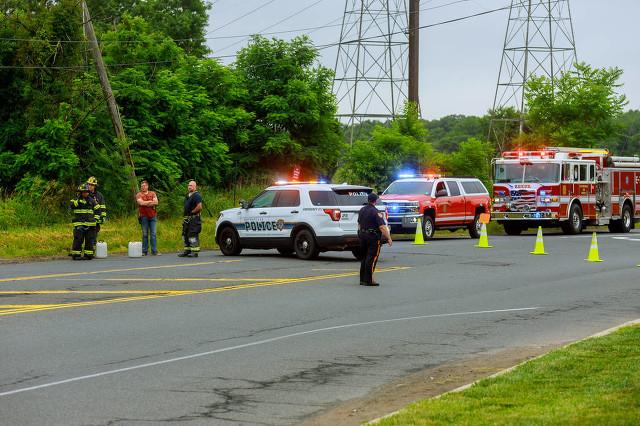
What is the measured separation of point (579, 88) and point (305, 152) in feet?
47.8

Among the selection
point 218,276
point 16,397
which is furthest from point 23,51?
point 16,397

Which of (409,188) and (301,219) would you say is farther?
(409,188)

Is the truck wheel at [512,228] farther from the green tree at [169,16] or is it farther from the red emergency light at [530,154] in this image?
the green tree at [169,16]

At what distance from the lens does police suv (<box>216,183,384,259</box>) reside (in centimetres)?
2478

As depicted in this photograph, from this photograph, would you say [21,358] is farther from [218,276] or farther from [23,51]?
[23,51]

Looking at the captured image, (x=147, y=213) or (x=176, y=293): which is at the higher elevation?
(x=147, y=213)

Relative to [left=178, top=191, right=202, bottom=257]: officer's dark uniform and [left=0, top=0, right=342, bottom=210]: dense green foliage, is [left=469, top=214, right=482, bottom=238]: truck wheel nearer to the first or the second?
[left=0, top=0, right=342, bottom=210]: dense green foliage

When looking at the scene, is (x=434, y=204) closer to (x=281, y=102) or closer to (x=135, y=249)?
(x=135, y=249)

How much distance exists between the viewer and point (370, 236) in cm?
1950

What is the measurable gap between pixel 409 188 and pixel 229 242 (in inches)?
408

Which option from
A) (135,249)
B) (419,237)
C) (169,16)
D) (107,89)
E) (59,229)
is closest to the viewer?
(135,249)

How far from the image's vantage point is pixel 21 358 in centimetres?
1123

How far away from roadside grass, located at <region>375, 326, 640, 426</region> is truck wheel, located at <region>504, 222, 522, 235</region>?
28.5m

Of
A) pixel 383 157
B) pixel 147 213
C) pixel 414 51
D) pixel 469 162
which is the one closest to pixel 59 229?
pixel 147 213
